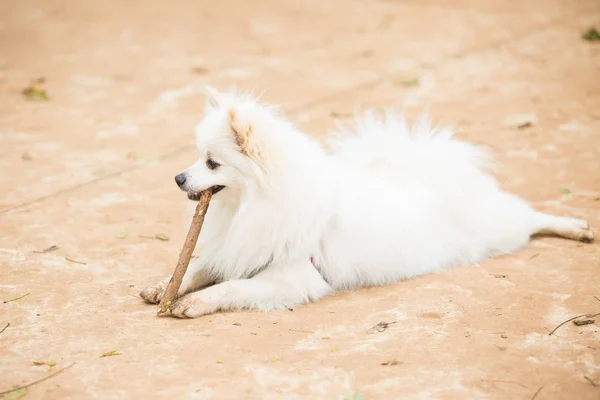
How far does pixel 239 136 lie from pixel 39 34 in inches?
305

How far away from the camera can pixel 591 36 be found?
9.80 m

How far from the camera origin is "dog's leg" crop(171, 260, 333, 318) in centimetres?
394

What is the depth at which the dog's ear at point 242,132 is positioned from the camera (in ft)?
12.4

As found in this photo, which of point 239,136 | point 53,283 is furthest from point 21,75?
point 239,136

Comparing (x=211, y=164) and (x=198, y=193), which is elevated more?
(x=211, y=164)

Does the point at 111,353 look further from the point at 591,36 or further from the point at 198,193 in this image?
the point at 591,36

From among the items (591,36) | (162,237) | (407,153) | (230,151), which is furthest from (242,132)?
(591,36)

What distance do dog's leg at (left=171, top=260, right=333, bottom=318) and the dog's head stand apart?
20.6 inches

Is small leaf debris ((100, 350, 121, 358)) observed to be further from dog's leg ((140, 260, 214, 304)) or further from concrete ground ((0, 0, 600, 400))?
dog's leg ((140, 260, 214, 304))

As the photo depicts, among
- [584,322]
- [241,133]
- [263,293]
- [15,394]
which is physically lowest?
[584,322]

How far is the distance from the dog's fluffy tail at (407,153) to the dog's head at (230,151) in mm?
1072

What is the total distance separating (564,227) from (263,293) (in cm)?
220

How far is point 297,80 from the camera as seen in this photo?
8.91 meters

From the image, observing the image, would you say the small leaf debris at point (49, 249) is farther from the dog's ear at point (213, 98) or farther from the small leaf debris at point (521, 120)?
the small leaf debris at point (521, 120)
